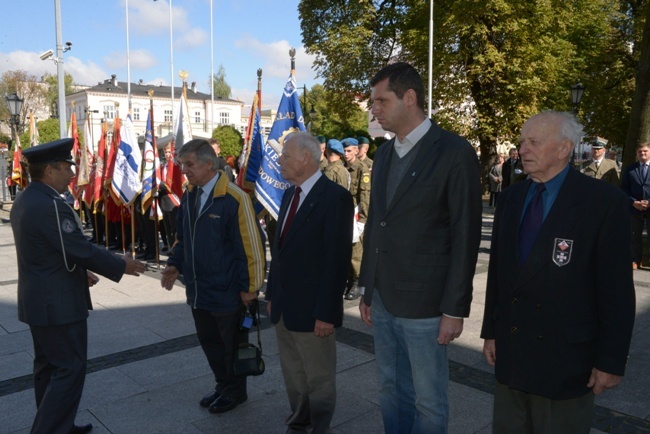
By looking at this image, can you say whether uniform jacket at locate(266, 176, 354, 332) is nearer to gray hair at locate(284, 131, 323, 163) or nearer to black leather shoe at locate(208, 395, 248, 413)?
gray hair at locate(284, 131, 323, 163)

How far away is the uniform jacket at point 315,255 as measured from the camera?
325 centimetres

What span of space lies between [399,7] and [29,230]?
84.4 feet

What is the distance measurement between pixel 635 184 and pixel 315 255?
7640mm

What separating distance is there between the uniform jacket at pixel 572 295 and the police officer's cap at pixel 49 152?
2.77 m

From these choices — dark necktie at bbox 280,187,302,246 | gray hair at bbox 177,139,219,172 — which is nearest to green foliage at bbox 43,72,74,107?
gray hair at bbox 177,139,219,172

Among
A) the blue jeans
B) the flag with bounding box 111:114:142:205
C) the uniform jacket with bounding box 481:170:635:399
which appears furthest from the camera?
the flag with bounding box 111:114:142:205

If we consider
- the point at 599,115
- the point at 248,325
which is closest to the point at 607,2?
the point at 599,115

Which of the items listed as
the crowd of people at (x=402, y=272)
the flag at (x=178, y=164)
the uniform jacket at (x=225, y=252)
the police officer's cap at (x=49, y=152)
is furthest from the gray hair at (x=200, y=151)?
the flag at (x=178, y=164)

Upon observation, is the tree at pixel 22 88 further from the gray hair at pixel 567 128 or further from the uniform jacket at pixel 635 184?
the gray hair at pixel 567 128

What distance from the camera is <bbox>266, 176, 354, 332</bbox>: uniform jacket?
3246 mm

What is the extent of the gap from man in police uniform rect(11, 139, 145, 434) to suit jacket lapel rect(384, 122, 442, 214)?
6.62ft

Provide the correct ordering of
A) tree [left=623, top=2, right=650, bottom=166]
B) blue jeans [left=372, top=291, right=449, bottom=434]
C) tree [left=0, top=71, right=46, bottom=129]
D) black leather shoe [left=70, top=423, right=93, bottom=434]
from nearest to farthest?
blue jeans [left=372, top=291, right=449, bottom=434] → black leather shoe [left=70, top=423, right=93, bottom=434] → tree [left=623, top=2, right=650, bottom=166] → tree [left=0, top=71, right=46, bottom=129]

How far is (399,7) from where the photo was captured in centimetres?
2628

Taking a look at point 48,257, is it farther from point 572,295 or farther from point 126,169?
point 126,169
